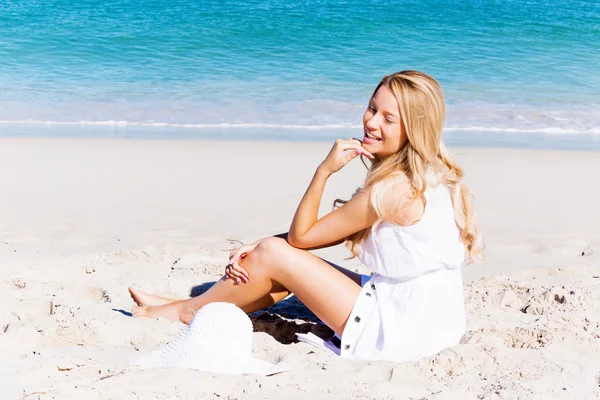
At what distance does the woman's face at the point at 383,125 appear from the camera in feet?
11.2

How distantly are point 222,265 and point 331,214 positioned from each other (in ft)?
5.14

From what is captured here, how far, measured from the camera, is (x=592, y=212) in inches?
238

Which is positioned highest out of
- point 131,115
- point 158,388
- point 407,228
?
point 407,228

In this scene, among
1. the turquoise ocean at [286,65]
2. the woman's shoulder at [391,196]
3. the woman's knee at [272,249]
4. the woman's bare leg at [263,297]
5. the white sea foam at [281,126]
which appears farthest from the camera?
the turquoise ocean at [286,65]

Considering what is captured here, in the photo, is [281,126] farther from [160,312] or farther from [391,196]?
[391,196]

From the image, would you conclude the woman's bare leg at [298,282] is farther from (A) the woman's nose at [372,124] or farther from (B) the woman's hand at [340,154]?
(A) the woman's nose at [372,124]

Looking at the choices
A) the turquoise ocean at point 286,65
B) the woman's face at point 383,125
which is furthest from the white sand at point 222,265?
the turquoise ocean at point 286,65

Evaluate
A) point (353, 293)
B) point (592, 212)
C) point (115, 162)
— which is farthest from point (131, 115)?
point (353, 293)

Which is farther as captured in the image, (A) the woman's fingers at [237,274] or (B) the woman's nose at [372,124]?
(A) the woman's fingers at [237,274]

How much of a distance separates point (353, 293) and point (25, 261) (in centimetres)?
235

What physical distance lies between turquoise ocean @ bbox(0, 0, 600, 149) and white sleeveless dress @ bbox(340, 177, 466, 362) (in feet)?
18.0

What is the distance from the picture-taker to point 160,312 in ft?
12.9

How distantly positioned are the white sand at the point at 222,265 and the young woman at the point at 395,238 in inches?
6.6

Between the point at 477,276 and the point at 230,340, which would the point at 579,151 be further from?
the point at 230,340
